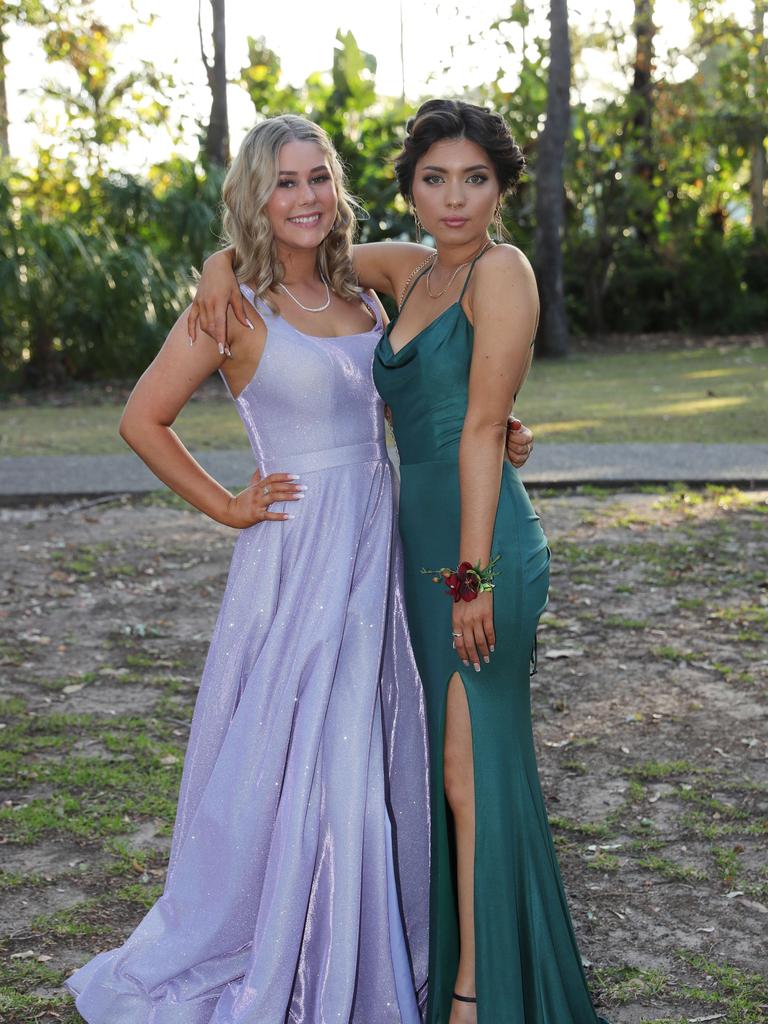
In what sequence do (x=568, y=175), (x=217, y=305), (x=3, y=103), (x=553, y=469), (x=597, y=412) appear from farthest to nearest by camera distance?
(x=3, y=103)
(x=568, y=175)
(x=597, y=412)
(x=553, y=469)
(x=217, y=305)

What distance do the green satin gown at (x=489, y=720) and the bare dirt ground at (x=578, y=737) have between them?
448mm

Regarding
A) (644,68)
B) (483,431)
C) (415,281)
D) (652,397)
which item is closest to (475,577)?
(483,431)

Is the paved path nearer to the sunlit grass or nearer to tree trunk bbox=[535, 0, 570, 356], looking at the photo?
the sunlit grass

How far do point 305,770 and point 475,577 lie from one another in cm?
58

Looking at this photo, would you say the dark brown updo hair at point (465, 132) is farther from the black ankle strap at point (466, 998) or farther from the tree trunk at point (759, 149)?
the tree trunk at point (759, 149)

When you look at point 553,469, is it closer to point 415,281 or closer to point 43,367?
point 415,281

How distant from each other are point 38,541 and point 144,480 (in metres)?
1.72

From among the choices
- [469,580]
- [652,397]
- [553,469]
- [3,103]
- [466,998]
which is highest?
[3,103]

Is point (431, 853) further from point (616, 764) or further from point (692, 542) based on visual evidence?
point (692, 542)

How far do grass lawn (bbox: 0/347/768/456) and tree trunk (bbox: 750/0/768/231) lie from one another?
7.21m

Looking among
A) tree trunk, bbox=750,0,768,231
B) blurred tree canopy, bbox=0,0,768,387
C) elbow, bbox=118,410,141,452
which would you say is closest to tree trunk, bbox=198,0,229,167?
blurred tree canopy, bbox=0,0,768,387

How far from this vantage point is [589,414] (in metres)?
12.5

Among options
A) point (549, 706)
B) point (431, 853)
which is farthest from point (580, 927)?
point (549, 706)

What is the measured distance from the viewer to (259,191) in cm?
286
